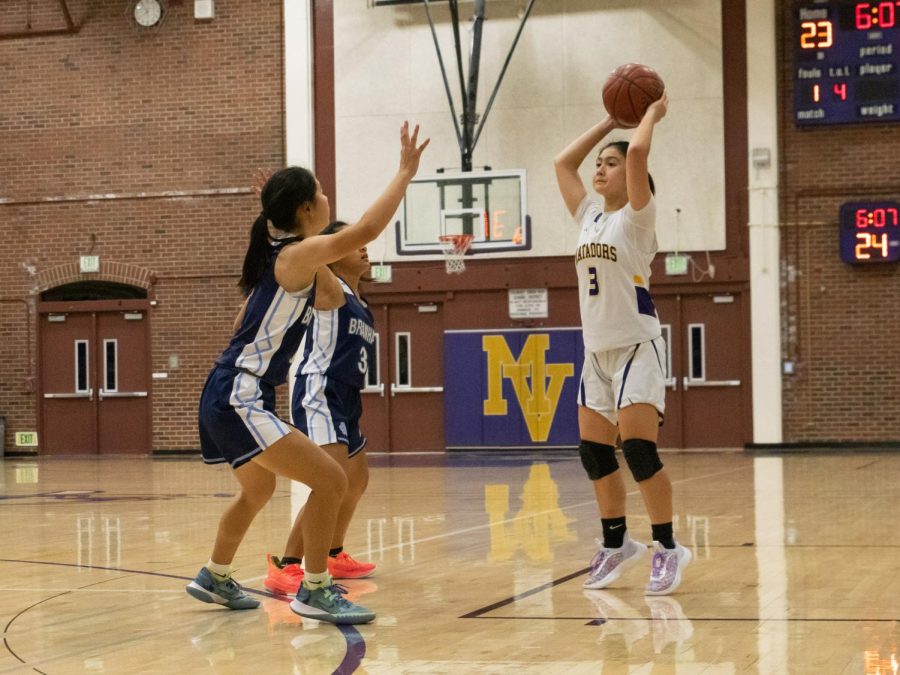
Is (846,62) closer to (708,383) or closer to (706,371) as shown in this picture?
(706,371)

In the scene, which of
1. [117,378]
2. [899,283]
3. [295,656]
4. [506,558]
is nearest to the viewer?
[295,656]

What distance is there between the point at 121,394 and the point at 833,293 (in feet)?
32.8

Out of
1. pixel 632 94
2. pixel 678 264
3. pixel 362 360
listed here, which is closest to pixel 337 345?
pixel 362 360

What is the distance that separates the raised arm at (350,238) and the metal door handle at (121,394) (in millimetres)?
14993

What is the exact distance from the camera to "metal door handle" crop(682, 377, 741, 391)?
56.8ft

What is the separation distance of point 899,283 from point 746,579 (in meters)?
12.5

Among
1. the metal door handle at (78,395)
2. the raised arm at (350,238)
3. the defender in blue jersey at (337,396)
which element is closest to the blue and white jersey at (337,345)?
the defender in blue jersey at (337,396)

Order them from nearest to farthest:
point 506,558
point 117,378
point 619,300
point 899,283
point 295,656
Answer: point 295,656 < point 619,300 < point 506,558 < point 899,283 < point 117,378

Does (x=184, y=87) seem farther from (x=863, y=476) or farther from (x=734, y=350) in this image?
(x=863, y=476)

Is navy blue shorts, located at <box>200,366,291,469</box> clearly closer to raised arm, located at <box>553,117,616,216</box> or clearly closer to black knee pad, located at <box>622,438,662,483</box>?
black knee pad, located at <box>622,438,662,483</box>

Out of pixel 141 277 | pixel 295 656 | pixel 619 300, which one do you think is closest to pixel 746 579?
pixel 619 300

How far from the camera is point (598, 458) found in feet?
16.8

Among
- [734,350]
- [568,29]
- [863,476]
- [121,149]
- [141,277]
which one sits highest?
[568,29]

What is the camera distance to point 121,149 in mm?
18781
